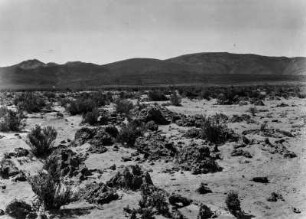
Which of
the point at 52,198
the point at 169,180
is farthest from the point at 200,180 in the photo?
the point at 52,198

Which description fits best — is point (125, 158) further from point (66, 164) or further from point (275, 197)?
point (275, 197)

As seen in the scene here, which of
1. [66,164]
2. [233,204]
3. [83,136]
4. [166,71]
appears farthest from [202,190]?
[166,71]

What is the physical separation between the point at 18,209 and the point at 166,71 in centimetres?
11679

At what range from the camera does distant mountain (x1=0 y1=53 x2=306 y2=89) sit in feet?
324

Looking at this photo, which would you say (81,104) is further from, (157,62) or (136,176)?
(157,62)

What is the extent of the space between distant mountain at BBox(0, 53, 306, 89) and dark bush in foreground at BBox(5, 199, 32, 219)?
86.0 m

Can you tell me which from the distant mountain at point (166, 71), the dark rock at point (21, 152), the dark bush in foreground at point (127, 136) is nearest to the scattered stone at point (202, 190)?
the dark bush in foreground at point (127, 136)

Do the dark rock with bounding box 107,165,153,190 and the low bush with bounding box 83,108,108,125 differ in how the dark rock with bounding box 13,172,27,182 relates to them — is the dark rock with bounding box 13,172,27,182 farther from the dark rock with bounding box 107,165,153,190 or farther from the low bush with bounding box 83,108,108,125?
the low bush with bounding box 83,108,108,125

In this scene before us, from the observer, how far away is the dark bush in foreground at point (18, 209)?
631 centimetres

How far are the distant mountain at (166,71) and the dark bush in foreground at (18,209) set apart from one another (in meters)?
86.0

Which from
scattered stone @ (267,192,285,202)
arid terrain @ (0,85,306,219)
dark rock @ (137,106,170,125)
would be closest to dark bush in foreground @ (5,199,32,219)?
arid terrain @ (0,85,306,219)

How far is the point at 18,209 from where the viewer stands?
637 cm

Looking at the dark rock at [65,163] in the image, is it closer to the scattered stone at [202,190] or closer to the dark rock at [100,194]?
the dark rock at [100,194]

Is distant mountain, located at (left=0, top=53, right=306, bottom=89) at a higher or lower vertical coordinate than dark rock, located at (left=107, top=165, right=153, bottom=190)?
higher
